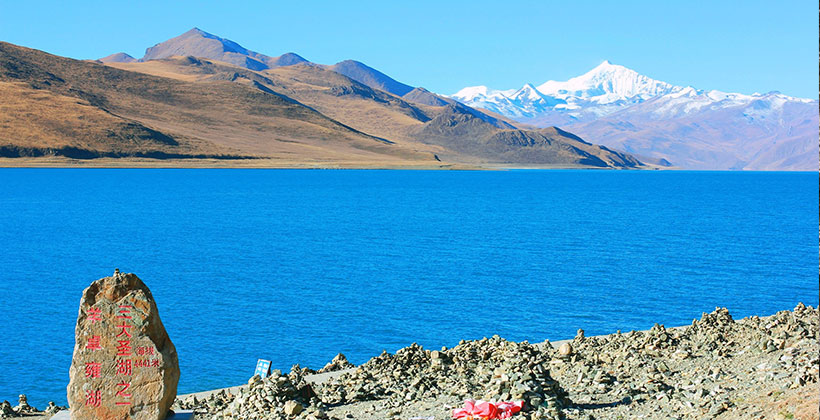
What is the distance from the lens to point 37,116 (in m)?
196

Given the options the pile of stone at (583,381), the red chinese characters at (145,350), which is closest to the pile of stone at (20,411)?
the pile of stone at (583,381)

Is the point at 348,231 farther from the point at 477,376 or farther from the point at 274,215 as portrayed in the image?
the point at 477,376

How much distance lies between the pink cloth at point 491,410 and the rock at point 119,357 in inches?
171

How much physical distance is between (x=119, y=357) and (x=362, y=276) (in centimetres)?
2946

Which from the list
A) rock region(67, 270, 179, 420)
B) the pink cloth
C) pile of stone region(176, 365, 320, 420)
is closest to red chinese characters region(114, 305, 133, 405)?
rock region(67, 270, 179, 420)

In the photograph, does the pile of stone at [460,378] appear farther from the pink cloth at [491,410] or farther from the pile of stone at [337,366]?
the pile of stone at [337,366]

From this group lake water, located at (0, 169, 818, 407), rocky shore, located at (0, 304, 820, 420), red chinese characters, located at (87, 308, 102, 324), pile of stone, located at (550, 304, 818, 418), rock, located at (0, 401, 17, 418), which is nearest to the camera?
red chinese characters, located at (87, 308, 102, 324)

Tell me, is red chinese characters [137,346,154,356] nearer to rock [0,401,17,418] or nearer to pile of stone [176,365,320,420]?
pile of stone [176,365,320,420]

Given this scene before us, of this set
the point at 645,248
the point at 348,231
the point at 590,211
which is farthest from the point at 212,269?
the point at 590,211

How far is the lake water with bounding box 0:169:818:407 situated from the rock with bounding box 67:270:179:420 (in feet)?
30.4

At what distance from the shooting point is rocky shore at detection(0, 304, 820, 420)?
11.6 m

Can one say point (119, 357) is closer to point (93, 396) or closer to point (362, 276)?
point (93, 396)

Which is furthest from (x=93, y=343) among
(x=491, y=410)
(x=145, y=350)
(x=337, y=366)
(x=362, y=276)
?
(x=362, y=276)

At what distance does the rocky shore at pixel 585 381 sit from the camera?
1155 cm
